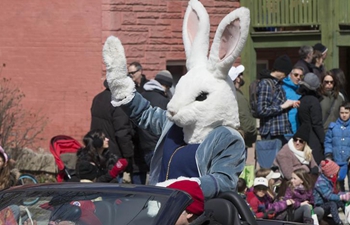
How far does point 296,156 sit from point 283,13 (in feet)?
15.7

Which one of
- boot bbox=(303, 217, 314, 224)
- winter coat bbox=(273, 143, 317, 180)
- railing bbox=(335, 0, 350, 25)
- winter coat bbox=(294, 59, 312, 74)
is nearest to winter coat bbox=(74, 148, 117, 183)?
winter coat bbox=(273, 143, 317, 180)

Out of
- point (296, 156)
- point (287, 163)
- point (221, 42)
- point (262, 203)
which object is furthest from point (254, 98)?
point (221, 42)

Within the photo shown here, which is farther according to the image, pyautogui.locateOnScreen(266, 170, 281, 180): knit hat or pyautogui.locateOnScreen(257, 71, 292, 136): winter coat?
pyautogui.locateOnScreen(257, 71, 292, 136): winter coat

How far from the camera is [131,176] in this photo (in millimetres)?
11906

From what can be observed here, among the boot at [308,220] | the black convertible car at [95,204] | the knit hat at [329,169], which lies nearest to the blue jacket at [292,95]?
the knit hat at [329,169]

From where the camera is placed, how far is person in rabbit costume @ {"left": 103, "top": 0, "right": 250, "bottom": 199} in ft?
20.4

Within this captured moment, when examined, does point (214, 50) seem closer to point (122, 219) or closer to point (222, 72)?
point (222, 72)

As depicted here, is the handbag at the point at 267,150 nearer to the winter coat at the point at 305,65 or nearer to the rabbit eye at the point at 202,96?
the winter coat at the point at 305,65

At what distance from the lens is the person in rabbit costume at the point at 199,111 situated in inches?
244

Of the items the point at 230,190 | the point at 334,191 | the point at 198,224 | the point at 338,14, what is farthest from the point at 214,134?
the point at 338,14

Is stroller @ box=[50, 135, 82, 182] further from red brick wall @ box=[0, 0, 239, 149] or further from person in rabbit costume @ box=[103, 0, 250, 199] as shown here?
person in rabbit costume @ box=[103, 0, 250, 199]

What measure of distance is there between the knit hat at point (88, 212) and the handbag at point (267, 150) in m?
6.93

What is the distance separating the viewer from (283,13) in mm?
15625

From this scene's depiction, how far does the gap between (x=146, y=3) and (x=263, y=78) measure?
2.94 meters
